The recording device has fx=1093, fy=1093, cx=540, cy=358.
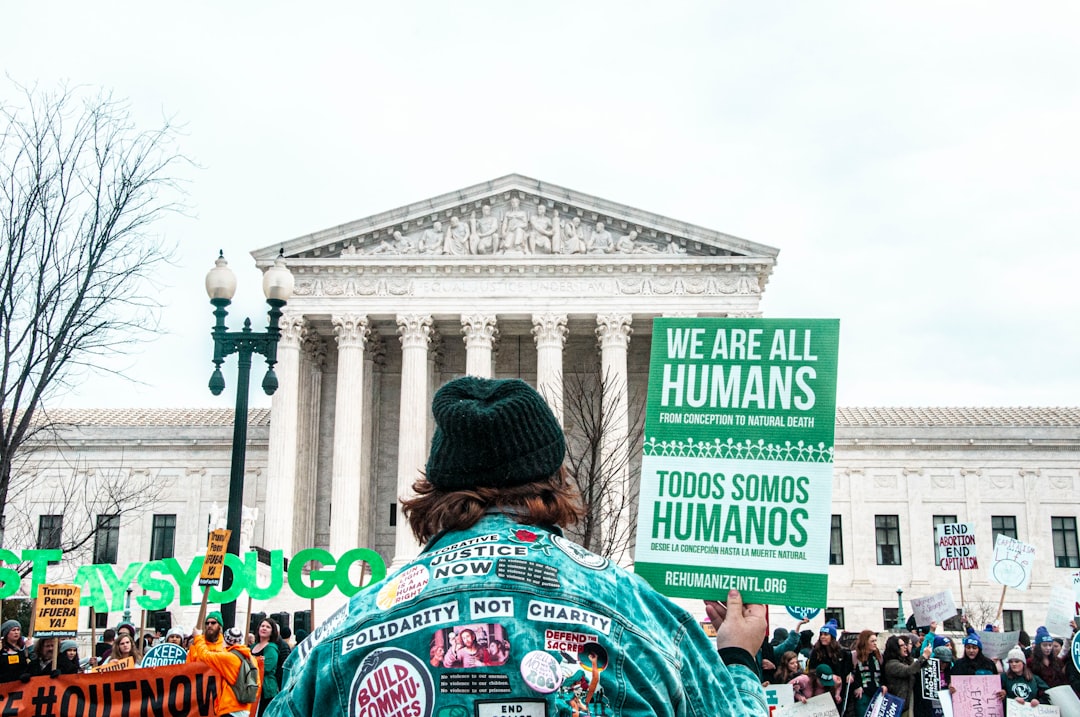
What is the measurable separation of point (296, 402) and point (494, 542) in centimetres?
4101

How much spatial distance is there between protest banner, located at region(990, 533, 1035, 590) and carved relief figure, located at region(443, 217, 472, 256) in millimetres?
24532

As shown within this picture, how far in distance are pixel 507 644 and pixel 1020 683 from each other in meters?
12.6

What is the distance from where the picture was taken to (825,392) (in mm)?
5586

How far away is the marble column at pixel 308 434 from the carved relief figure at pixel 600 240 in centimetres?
1192

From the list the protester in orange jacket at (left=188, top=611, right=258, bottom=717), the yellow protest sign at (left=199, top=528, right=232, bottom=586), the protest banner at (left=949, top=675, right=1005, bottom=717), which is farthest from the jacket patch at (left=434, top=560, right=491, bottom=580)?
the yellow protest sign at (left=199, top=528, right=232, bottom=586)

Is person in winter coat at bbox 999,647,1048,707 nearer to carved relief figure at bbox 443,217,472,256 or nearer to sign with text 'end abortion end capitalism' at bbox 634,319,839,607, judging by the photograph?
sign with text 'end abortion end capitalism' at bbox 634,319,839,607

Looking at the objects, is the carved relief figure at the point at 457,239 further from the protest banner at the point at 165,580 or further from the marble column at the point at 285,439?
the protest banner at the point at 165,580

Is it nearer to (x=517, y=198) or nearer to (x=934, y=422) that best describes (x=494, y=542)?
(x=517, y=198)

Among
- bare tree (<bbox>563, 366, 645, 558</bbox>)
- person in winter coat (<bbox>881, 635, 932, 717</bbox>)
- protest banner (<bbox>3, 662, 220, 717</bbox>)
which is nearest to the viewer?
protest banner (<bbox>3, 662, 220, 717</bbox>)

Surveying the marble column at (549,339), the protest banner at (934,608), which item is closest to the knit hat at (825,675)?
the protest banner at (934,608)

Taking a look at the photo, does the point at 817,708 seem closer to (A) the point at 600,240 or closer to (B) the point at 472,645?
(B) the point at 472,645

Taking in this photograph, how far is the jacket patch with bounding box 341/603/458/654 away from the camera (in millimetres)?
2588

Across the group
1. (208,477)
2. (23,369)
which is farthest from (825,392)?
(208,477)

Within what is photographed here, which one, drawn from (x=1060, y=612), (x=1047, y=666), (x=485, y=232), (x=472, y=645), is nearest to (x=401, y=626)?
(x=472, y=645)
